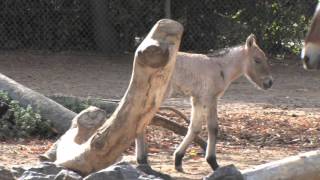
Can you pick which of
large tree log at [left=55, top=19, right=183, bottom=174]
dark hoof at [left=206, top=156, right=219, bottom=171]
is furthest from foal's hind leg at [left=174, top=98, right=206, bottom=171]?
large tree log at [left=55, top=19, right=183, bottom=174]

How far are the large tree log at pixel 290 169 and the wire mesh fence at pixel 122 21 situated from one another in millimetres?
9166

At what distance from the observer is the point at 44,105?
27.2 feet

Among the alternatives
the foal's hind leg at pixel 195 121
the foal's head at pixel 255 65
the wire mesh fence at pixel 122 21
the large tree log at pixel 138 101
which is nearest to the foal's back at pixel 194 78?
the foal's hind leg at pixel 195 121

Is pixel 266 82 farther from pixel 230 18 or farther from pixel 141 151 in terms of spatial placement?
pixel 230 18

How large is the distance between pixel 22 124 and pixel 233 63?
2.26m

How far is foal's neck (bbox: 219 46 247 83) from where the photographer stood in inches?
280

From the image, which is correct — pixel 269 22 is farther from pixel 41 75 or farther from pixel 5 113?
pixel 5 113

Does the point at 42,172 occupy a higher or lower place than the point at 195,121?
higher

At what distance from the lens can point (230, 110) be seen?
32.6 ft

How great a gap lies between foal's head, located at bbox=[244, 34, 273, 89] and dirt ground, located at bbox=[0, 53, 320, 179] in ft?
2.32

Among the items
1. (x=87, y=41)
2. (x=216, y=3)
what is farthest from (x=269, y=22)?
(x=87, y=41)

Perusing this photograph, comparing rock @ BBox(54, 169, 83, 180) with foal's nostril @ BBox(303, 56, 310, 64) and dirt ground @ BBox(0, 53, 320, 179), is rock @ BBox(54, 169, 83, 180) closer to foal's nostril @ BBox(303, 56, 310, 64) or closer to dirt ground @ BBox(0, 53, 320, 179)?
foal's nostril @ BBox(303, 56, 310, 64)

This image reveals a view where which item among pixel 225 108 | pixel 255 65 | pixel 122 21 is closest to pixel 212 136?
pixel 255 65

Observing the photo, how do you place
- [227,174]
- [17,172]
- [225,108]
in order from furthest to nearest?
1. [225,108]
2. [17,172]
3. [227,174]
